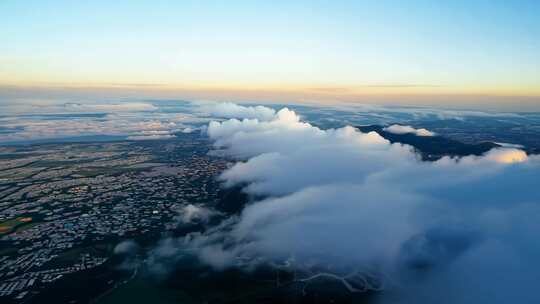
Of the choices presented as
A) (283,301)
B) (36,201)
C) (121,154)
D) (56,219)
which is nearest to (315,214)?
(283,301)

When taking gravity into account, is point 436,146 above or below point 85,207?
above

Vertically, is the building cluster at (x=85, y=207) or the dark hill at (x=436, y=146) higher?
the dark hill at (x=436, y=146)

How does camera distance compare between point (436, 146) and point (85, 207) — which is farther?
point (436, 146)

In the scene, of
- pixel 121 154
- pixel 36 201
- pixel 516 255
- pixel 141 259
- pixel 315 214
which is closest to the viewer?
pixel 516 255

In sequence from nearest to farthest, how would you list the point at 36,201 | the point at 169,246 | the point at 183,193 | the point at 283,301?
the point at 283,301 → the point at 169,246 → the point at 36,201 → the point at 183,193

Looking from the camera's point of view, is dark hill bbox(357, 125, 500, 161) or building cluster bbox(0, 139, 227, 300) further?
dark hill bbox(357, 125, 500, 161)

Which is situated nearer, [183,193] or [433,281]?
[433,281]

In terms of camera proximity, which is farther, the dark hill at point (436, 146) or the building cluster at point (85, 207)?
the dark hill at point (436, 146)

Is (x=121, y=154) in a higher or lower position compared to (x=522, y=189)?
lower

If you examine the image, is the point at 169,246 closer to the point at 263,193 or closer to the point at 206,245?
the point at 206,245

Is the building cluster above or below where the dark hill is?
below

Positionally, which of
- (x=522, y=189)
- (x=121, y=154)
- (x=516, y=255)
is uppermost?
(x=522, y=189)
